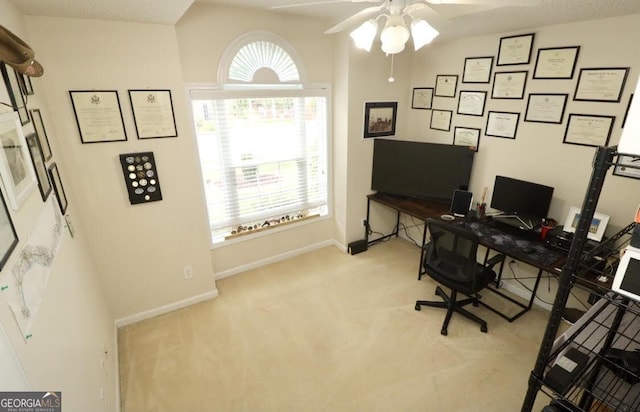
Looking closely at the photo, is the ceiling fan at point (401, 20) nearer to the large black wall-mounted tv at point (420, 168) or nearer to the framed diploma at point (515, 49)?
the framed diploma at point (515, 49)

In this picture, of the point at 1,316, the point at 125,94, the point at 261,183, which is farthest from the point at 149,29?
the point at 1,316

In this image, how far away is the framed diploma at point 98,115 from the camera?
2150 millimetres

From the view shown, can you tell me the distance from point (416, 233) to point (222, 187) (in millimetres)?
2476

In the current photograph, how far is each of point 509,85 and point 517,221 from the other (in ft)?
4.08

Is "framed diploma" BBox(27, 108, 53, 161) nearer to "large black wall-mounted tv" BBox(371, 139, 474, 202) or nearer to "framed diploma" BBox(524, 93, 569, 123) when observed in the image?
"large black wall-mounted tv" BBox(371, 139, 474, 202)

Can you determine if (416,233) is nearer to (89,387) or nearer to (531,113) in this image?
(531,113)

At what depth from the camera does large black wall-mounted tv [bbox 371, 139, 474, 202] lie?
3209 mm

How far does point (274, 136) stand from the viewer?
3246mm

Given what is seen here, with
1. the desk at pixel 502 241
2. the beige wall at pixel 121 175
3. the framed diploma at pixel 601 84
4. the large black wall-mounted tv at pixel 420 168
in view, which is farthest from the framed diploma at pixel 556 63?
the beige wall at pixel 121 175

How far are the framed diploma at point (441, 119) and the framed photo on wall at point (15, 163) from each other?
3.48 m

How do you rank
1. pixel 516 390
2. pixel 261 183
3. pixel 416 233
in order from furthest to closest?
pixel 416 233, pixel 261 183, pixel 516 390

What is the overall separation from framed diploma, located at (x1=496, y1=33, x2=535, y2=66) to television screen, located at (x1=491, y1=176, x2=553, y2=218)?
40.8 inches

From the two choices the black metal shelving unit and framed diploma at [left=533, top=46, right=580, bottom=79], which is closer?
the black metal shelving unit

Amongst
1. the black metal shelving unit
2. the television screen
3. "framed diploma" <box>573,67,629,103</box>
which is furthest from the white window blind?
the black metal shelving unit
